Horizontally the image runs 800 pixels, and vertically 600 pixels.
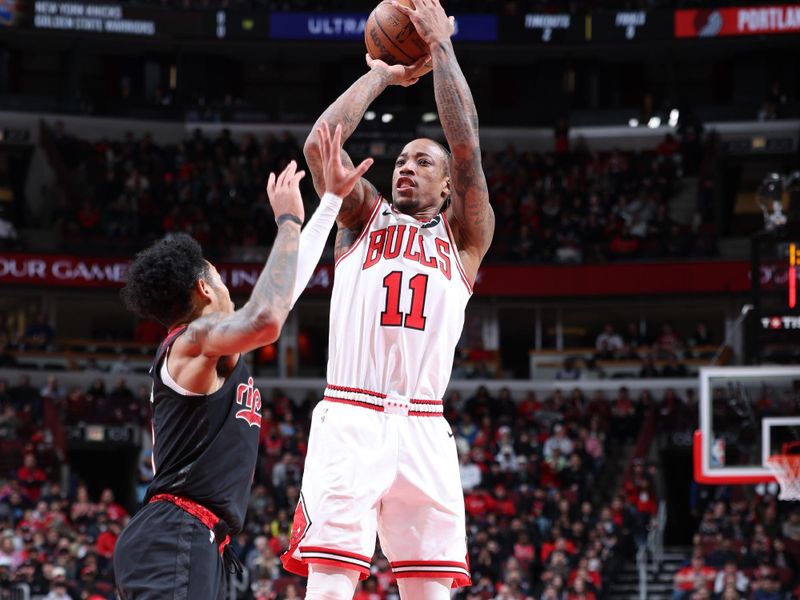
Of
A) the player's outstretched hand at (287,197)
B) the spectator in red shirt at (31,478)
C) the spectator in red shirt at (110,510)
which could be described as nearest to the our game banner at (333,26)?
the spectator in red shirt at (31,478)

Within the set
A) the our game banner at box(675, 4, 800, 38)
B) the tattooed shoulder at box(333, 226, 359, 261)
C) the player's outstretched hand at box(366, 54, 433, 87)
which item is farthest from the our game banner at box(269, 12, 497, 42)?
the tattooed shoulder at box(333, 226, 359, 261)

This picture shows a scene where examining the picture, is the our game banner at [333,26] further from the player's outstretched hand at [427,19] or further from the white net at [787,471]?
the player's outstretched hand at [427,19]

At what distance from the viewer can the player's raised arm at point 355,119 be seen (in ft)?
19.9

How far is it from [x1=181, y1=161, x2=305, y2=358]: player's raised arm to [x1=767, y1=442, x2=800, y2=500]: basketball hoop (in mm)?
10240

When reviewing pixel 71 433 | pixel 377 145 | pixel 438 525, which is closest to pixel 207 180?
pixel 377 145

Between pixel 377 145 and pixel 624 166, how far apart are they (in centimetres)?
530

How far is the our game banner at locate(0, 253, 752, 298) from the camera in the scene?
26.3 meters

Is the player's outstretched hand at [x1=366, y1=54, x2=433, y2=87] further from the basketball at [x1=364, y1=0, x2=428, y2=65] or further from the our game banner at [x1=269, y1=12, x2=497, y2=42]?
the our game banner at [x1=269, y1=12, x2=497, y2=42]

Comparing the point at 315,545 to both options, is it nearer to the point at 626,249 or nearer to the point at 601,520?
the point at 601,520

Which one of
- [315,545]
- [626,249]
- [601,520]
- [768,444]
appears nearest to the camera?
[315,545]

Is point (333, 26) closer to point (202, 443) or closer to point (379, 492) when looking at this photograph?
point (379, 492)

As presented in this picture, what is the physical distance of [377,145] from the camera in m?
28.9

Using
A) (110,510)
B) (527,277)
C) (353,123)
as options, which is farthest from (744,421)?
(527,277)

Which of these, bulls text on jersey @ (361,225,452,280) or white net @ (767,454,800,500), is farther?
white net @ (767,454,800,500)
